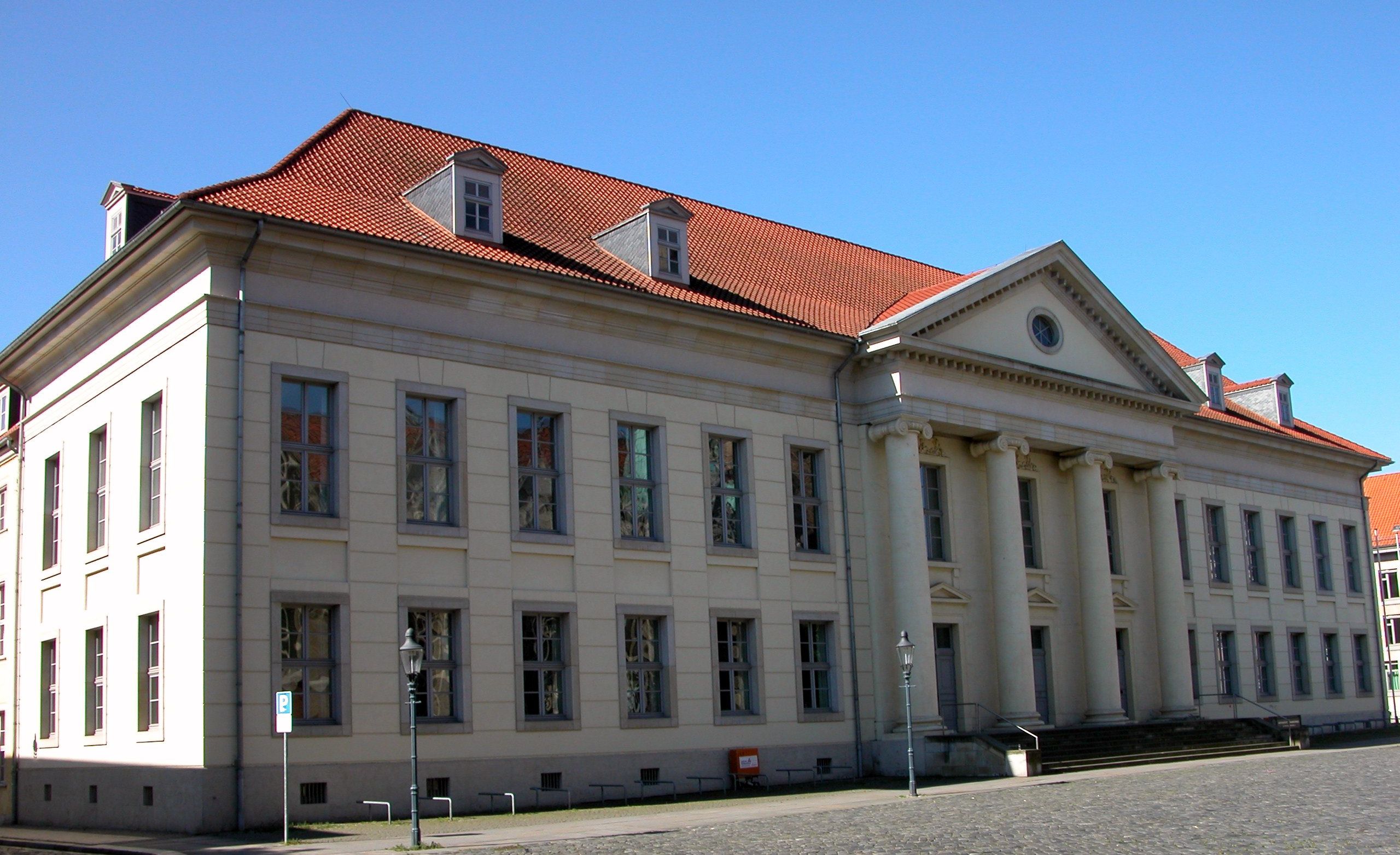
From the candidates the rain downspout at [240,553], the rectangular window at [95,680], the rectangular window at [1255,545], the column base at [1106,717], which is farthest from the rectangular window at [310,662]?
the rectangular window at [1255,545]

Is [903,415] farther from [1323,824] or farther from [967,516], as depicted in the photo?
[1323,824]

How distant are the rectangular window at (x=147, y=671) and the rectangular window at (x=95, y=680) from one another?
201 centimetres

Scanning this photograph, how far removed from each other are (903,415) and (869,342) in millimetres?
1922

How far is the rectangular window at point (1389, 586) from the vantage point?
81188 millimetres

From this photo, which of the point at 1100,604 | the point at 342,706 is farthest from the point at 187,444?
the point at 1100,604

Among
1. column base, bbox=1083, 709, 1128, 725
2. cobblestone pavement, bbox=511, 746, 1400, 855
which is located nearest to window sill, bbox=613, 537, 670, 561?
cobblestone pavement, bbox=511, 746, 1400, 855

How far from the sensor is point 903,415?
3462cm

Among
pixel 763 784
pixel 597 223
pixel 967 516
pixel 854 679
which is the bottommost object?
pixel 763 784

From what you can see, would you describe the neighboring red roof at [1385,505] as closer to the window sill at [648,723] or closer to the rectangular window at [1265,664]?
the rectangular window at [1265,664]

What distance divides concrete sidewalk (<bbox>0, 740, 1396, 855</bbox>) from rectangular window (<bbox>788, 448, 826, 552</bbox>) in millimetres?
6168

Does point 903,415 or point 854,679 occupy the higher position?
point 903,415

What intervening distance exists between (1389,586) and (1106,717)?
5132 cm

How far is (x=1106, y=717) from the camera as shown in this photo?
3866 cm

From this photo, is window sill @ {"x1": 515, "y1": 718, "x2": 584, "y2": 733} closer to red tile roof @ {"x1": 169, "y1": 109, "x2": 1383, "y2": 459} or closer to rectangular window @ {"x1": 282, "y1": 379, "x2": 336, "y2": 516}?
rectangular window @ {"x1": 282, "y1": 379, "x2": 336, "y2": 516}
